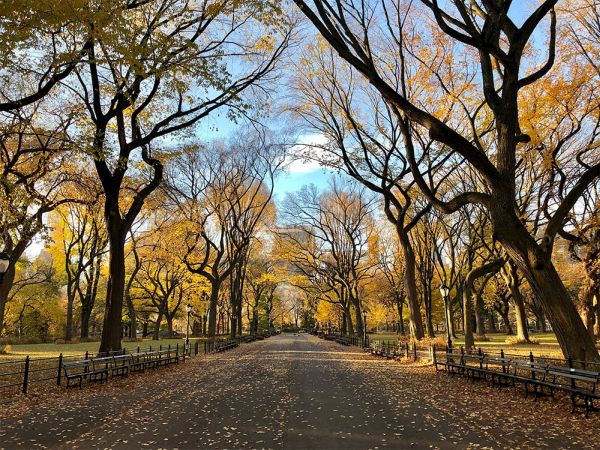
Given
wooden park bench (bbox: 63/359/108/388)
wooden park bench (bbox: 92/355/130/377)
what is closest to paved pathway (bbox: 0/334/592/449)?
wooden park bench (bbox: 63/359/108/388)

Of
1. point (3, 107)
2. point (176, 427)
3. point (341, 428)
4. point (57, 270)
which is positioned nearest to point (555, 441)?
point (341, 428)

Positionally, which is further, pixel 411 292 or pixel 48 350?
pixel 48 350

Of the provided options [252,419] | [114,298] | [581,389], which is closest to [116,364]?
[114,298]

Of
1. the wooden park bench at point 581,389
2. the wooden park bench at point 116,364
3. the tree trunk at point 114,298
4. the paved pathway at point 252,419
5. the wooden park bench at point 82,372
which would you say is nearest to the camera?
the paved pathway at point 252,419

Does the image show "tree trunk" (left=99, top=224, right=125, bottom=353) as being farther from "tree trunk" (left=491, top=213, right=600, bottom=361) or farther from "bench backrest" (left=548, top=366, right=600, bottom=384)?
"bench backrest" (left=548, top=366, right=600, bottom=384)

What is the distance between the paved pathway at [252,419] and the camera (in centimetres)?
637

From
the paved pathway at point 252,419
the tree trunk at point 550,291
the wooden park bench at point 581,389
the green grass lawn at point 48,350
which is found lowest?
the green grass lawn at point 48,350

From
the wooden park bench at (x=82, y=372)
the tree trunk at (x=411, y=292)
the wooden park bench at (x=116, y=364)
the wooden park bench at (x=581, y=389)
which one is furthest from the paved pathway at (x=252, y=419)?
the tree trunk at (x=411, y=292)

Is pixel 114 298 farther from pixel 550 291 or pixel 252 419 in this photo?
pixel 550 291

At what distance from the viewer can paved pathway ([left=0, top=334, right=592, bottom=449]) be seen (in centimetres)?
637

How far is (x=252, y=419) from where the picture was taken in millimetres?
7891

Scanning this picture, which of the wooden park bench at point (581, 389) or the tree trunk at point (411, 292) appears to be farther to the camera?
the tree trunk at point (411, 292)

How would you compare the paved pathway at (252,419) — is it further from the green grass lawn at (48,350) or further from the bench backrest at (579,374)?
the green grass lawn at (48,350)

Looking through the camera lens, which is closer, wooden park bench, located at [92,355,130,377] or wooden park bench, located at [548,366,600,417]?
wooden park bench, located at [548,366,600,417]
